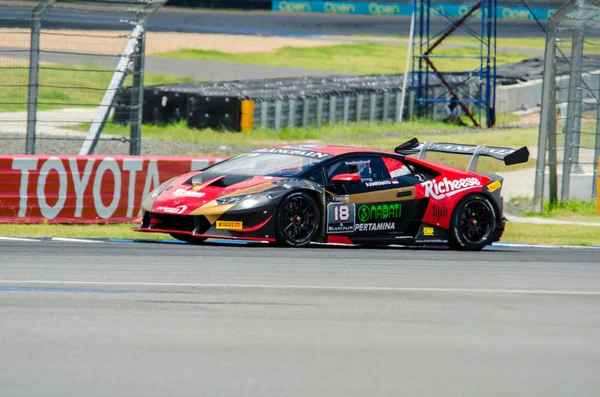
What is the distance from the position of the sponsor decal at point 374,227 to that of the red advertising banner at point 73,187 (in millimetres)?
3094

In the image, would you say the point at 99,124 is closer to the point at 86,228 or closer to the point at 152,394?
the point at 86,228

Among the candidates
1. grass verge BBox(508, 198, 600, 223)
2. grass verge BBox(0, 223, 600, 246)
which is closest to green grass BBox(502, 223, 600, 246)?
grass verge BBox(0, 223, 600, 246)

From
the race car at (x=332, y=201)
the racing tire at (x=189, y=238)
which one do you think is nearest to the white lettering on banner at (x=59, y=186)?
the race car at (x=332, y=201)

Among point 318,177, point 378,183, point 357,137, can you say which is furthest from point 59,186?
point 357,137

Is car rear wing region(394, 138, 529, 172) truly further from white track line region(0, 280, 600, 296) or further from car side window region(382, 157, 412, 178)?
white track line region(0, 280, 600, 296)

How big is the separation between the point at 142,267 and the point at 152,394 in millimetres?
4647

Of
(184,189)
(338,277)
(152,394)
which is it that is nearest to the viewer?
(152,394)

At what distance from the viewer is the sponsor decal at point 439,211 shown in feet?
43.5

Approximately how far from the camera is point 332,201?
1262cm

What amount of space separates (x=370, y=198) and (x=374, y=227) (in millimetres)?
321

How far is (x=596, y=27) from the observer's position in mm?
19234

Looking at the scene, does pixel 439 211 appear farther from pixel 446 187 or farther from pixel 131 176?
pixel 131 176

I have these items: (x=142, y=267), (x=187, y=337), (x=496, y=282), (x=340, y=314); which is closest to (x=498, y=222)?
(x=496, y=282)

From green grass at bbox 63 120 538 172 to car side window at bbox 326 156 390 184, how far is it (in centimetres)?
1159
